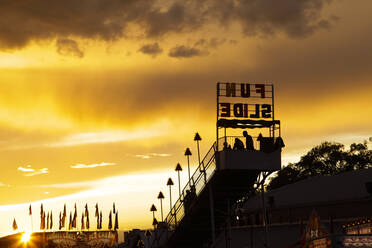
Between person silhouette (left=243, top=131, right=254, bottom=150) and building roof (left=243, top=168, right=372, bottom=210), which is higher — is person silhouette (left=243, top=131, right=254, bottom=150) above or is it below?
above

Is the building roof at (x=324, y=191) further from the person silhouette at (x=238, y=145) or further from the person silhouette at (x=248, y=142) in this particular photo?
the person silhouette at (x=238, y=145)

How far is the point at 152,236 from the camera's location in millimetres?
70938

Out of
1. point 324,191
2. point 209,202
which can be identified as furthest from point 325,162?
point 209,202

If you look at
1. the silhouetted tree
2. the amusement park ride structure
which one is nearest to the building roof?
the amusement park ride structure

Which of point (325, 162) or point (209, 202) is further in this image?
point (325, 162)

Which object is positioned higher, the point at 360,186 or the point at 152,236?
the point at 360,186

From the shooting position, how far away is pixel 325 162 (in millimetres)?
144750

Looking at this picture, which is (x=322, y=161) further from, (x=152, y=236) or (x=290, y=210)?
(x=152, y=236)

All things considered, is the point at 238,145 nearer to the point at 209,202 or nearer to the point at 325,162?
the point at 209,202

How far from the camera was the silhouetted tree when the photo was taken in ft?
463

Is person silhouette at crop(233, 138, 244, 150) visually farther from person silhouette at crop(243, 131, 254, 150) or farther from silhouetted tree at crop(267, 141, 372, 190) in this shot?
silhouetted tree at crop(267, 141, 372, 190)

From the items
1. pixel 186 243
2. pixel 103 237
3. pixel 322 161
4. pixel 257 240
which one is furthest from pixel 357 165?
pixel 186 243

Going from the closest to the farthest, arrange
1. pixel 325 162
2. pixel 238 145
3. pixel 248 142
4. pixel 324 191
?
pixel 238 145 → pixel 248 142 → pixel 324 191 → pixel 325 162

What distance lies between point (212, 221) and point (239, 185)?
3766 millimetres
